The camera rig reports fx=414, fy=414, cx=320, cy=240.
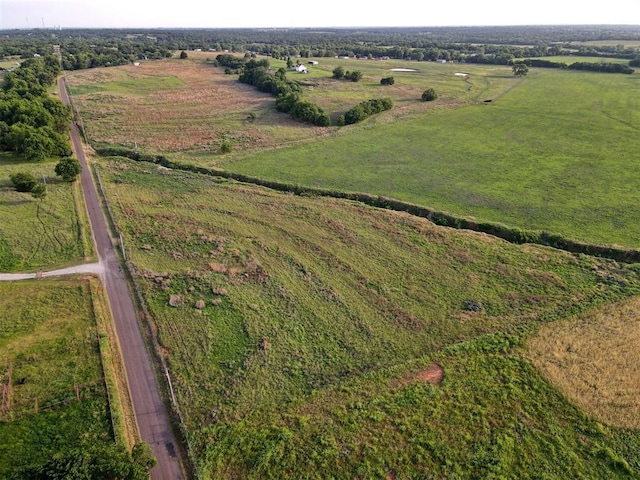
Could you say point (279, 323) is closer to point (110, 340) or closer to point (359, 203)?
point (110, 340)

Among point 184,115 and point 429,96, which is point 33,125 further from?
point 429,96

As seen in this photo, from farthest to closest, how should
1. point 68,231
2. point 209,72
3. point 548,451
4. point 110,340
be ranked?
point 209,72
point 68,231
point 110,340
point 548,451

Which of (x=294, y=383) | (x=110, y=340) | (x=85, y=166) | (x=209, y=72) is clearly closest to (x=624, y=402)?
(x=294, y=383)

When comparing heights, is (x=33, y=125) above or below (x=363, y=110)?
below

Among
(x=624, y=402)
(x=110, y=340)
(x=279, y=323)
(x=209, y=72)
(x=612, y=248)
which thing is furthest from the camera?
(x=209, y=72)

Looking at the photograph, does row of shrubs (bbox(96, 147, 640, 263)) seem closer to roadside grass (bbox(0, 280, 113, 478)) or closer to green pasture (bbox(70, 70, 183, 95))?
roadside grass (bbox(0, 280, 113, 478))

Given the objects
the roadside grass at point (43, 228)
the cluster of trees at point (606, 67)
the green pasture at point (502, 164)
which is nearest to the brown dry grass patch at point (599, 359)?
the green pasture at point (502, 164)

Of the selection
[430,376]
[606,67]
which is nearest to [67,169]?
[430,376]

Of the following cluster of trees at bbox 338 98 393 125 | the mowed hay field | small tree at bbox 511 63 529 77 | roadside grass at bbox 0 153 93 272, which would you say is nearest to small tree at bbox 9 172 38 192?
roadside grass at bbox 0 153 93 272
